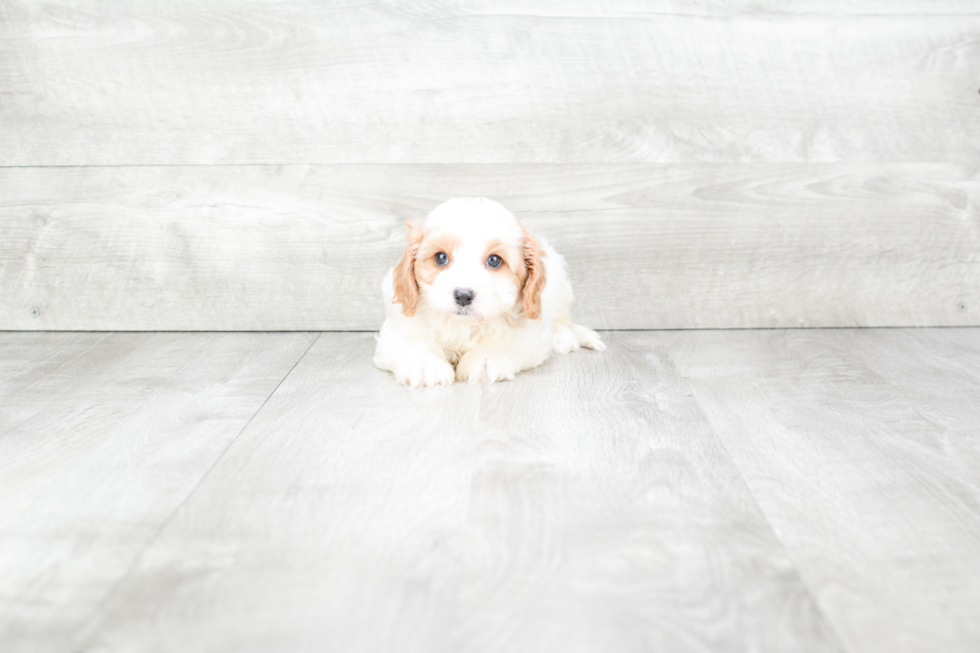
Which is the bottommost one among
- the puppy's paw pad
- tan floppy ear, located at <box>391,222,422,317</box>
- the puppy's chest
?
the puppy's paw pad

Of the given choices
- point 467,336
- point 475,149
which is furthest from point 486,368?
point 475,149

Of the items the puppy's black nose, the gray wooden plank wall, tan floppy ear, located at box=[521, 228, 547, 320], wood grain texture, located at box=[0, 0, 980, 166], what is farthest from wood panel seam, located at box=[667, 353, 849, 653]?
wood grain texture, located at box=[0, 0, 980, 166]

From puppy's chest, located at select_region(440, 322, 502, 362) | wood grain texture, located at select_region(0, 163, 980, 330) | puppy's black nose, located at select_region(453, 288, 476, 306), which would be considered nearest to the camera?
puppy's black nose, located at select_region(453, 288, 476, 306)

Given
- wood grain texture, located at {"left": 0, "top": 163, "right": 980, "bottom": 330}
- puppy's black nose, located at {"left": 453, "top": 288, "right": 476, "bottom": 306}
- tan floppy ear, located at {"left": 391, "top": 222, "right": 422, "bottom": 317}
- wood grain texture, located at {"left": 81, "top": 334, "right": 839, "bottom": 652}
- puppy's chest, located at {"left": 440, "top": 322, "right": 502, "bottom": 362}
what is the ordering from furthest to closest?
wood grain texture, located at {"left": 0, "top": 163, "right": 980, "bottom": 330} → puppy's chest, located at {"left": 440, "top": 322, "right": 502, "bottom": 362} → tan floppy ear, located at {"left": 391, "top": 222, "right": 422, "bottom": 317} → puppy's black nose, located at {"left": 453, "top": 288, "right": 476, "bottom": 306} → wood grain texture, located at {"left": 81, "top": 334, "right": 839, "bottom": 652}

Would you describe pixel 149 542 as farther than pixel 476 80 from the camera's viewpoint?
No

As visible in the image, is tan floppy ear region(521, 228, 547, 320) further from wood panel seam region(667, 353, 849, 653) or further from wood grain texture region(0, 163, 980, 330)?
wood grain texture region(0, 163, 980, 330)

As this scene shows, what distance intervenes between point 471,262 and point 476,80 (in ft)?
2.67

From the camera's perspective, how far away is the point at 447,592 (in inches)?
40.6

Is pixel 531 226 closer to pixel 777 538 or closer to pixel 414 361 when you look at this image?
pixel 414 361

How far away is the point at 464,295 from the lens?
1.77 metres

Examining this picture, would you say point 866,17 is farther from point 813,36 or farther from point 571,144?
point 571,144

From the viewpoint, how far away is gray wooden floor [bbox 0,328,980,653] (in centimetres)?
97

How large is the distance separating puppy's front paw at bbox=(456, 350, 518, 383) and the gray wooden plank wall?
0.63m

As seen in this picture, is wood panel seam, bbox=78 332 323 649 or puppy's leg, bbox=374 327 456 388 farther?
puppy's leg, bbox=374 327 456 388
